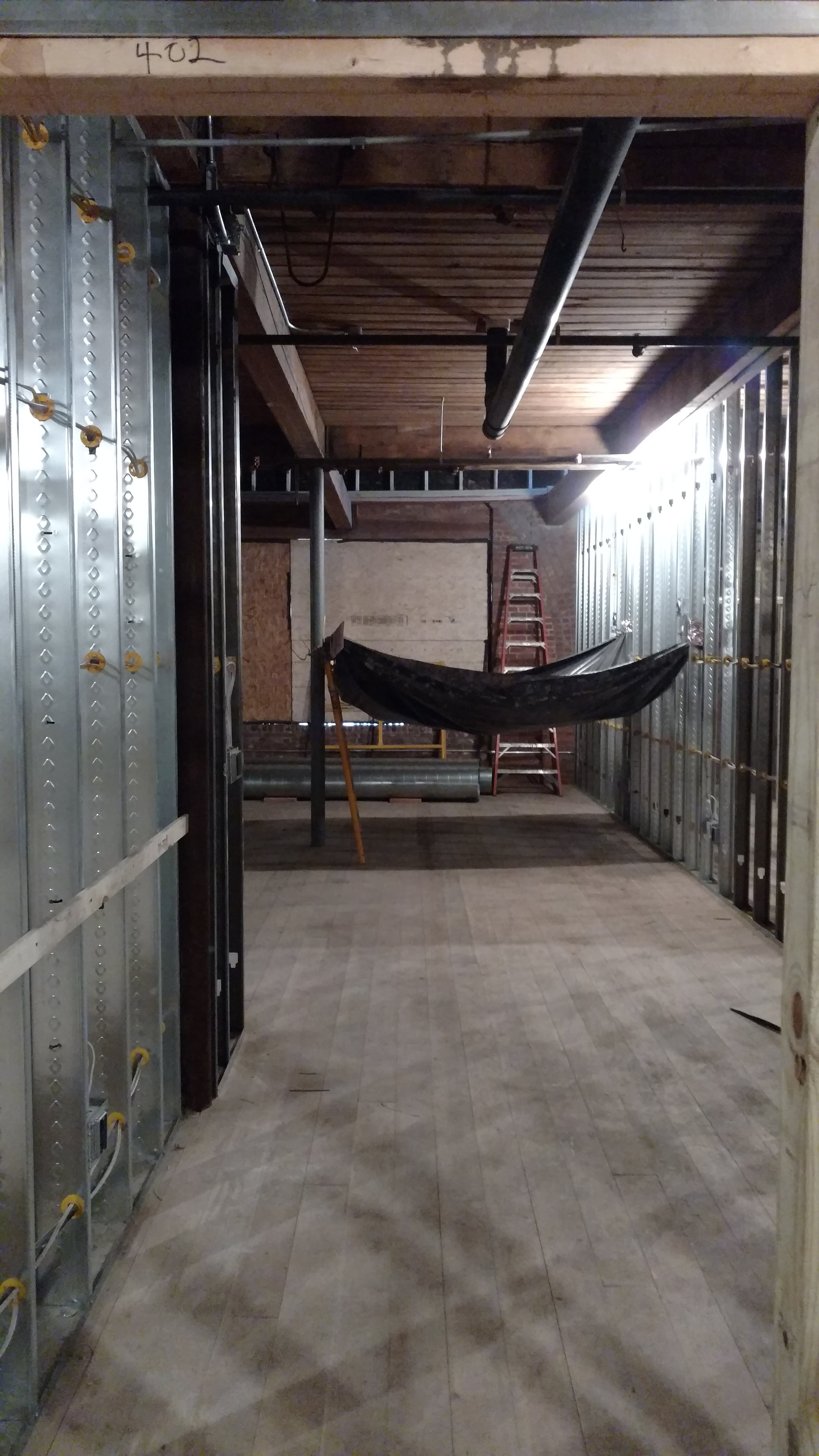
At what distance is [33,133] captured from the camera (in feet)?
4.91

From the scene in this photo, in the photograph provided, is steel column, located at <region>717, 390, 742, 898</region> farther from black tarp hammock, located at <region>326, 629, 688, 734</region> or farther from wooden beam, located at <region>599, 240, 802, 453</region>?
black tarp hammock, located at <region>326, 629, 688, 734</region>

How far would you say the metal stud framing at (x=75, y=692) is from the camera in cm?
147

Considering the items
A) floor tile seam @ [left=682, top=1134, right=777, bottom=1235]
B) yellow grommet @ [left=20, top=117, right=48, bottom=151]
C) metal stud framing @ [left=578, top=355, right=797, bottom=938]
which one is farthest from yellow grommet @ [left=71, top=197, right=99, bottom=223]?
metal stud framing @ [left=578, top=355, right=797, bottom=938]

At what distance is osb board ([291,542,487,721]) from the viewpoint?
8945 mm

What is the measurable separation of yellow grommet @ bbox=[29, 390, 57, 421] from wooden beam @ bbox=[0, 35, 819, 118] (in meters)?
0.57

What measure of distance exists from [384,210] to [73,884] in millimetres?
2372

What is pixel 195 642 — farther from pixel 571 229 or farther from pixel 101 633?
pixel 571 229

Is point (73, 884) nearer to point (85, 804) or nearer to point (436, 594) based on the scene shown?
point (85, 804)

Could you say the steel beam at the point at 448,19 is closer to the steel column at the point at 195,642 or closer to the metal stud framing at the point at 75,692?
the metal stud framing at the point at 75,692

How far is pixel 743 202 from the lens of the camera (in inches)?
105

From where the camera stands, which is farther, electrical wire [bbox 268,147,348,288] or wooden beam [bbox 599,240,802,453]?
wooden beam [bbox 599,240,802,453]

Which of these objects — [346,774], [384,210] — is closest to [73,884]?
[384,210]

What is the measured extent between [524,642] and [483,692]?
353 centimetres

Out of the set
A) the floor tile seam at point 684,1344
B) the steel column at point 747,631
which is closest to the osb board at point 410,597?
the steel column at point 747,631
